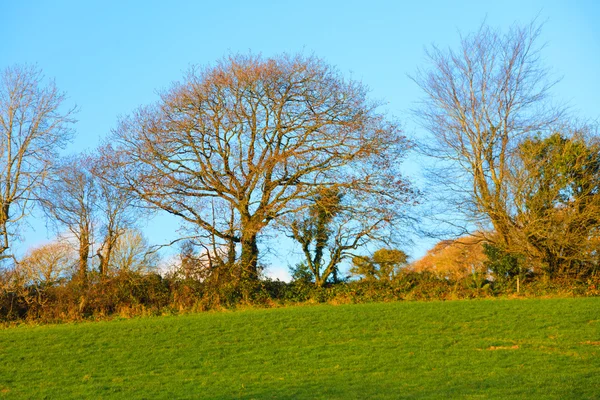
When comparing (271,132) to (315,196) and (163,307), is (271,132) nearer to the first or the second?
(315,196)

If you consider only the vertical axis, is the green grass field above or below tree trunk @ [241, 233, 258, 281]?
below

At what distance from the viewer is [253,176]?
23094mm

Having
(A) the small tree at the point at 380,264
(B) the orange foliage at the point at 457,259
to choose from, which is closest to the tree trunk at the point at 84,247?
(A) the small tree at the point at 380,264

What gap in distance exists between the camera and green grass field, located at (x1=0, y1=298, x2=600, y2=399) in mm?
10977

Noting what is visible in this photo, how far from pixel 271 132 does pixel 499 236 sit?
393 inches

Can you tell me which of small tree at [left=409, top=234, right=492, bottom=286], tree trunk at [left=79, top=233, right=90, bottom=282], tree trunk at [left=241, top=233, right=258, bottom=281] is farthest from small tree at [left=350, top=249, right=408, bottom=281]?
tree trunk at [left=79, top=233, right=90, bottom=282]

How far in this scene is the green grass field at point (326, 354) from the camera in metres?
11.0

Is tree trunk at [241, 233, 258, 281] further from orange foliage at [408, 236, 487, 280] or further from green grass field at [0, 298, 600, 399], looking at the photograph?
orange foliage at [408, 236, 487, 280]

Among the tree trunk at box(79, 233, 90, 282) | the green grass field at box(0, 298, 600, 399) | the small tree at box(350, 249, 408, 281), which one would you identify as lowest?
the green grass field at box(0, 298, 600, 399)

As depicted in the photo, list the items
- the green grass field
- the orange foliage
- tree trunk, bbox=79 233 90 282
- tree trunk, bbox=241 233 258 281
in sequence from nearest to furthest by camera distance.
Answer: the green grass field < tree trunk, bbox=241 233 258 281 < the orange foliage < tree trunk, bbox=79 233 90 282

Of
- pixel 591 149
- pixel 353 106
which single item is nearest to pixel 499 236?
pixel 591 149

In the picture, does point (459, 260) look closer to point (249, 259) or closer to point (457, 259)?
point (457, 259)

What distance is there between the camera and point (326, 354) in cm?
1376

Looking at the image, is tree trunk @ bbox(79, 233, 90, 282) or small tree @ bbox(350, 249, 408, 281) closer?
small tree @ bbox(350, 249, 408, 281)
